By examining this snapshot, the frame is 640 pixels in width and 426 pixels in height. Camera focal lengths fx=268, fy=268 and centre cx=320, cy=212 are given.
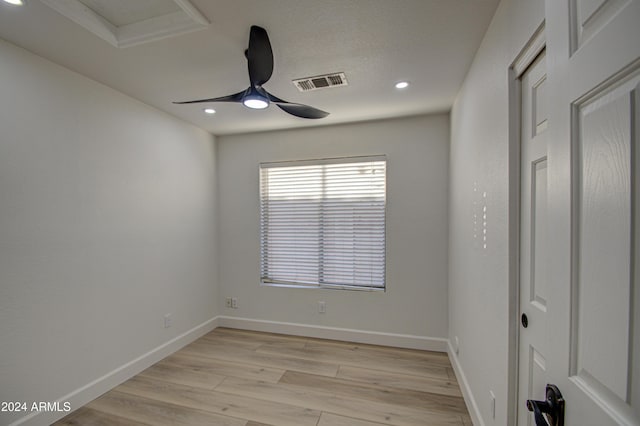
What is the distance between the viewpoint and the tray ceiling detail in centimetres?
146

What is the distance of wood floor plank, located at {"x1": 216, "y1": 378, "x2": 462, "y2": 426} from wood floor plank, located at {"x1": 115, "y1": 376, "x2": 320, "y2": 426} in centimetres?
6

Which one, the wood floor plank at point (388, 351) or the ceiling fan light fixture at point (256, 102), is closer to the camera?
the ceiling fan light fixture at point (256, 102)

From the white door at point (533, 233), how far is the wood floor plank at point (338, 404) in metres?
0.81

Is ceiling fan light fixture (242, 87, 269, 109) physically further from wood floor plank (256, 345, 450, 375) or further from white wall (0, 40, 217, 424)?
wood floor plank (256, 345, 450, 375)

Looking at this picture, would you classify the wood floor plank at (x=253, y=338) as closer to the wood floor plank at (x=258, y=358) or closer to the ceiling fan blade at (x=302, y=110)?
the wood floor plank at (x=258, y=358)

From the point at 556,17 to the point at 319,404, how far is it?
2.54m

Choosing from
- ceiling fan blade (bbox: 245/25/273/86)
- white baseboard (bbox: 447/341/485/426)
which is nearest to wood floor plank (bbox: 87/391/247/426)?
white baseboard (bbox: 447/341/485/426)

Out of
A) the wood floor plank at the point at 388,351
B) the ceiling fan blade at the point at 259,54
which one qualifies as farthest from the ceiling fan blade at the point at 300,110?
the wood floor plank at the point at 388,351

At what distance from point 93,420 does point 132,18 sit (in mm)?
2731

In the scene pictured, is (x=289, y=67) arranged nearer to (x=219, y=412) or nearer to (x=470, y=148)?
(x=470, y=148)

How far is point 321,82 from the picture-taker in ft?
7.26

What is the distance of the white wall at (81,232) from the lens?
1.74 m

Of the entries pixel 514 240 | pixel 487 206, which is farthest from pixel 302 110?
pixel 514 240

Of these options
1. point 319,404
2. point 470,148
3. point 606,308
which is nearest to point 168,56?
point 470,148
